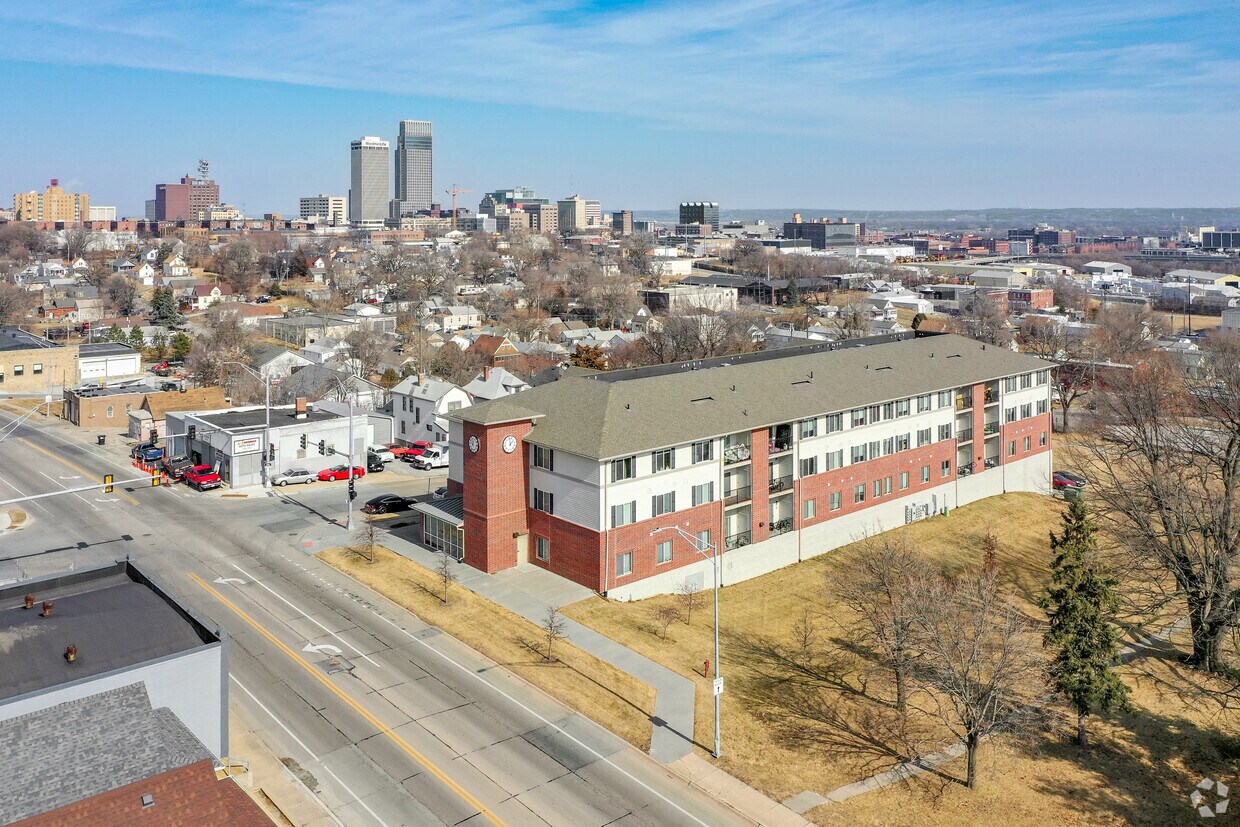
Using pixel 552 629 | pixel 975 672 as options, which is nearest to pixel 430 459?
pixel 552 629

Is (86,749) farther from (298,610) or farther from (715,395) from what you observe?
(715,395)

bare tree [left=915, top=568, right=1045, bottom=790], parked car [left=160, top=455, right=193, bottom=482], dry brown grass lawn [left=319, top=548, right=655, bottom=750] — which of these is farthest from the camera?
parked car [left=160, top=455, right=193, bottom=482]

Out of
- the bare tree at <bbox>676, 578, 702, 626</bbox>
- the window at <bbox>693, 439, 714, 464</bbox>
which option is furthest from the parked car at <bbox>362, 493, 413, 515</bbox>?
the window at <bbox>693, 439, 714, 464</bbox>

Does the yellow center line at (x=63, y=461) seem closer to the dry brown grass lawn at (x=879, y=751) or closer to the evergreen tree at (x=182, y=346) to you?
the dry brown grass lawn at (x=879, y=751)

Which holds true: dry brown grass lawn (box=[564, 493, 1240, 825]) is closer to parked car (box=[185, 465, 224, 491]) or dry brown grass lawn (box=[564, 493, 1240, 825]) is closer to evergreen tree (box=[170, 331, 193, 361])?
parked car (box=[185, 465, 224, 491])

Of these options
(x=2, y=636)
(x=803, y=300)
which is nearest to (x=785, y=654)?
(x=2, y=636)

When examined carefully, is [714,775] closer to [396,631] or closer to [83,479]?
[396,631]

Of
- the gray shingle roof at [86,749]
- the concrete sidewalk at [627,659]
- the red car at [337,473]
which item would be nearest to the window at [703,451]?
the concrete sidewalk at [627,659]
